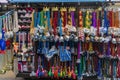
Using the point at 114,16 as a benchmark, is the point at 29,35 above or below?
below

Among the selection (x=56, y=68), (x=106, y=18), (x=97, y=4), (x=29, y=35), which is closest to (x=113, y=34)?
(x=106, y=18)

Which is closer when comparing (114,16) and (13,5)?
(114,16)

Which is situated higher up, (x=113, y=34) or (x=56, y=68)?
(x=113, y=34)

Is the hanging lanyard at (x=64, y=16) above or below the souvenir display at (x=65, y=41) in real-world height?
above

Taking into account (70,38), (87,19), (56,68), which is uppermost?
(87,19)

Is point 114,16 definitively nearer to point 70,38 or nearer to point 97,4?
point 97,4

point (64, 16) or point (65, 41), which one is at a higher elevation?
point (64, 16)

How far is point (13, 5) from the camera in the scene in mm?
5941

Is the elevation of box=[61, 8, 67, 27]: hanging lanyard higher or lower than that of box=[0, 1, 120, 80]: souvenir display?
higher

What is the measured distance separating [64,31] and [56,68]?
0.76m

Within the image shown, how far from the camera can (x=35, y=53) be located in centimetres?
591

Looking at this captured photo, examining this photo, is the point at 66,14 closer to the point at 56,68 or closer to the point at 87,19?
the point at 87,19

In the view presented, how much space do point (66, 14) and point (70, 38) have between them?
18.0 inches

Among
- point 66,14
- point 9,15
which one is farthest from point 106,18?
point 9,15
